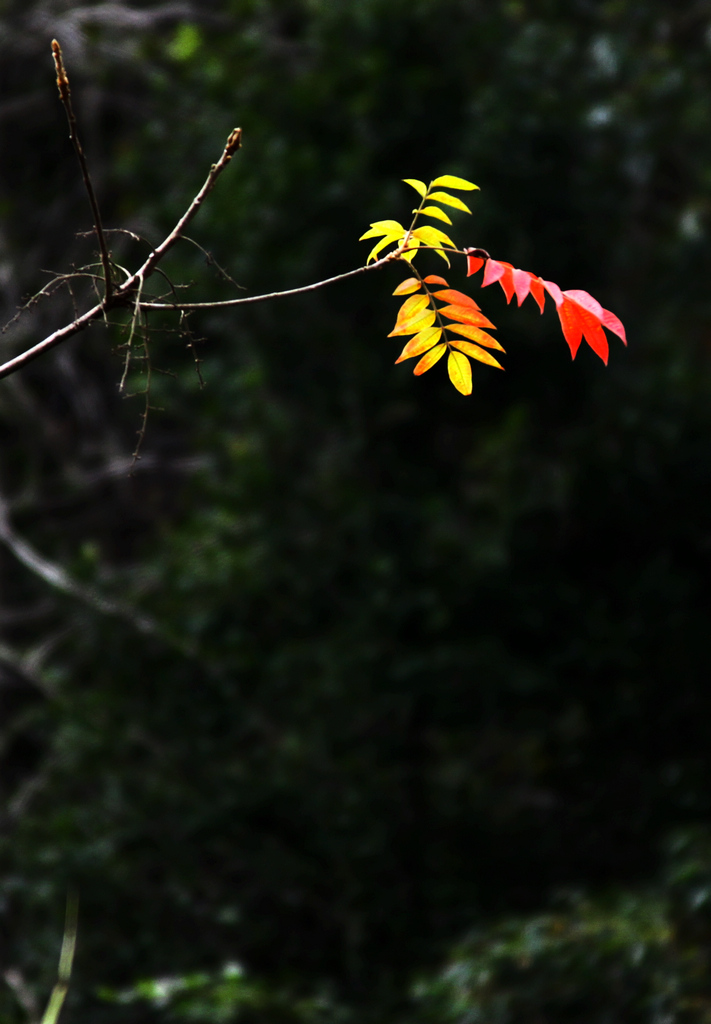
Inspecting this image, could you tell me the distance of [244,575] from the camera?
3447 millimetres

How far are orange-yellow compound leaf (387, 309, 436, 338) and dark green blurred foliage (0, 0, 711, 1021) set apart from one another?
2227 millimetres

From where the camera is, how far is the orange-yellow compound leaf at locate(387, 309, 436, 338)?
106cm

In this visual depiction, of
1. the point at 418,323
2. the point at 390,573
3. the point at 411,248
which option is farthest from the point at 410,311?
the point at 390,573

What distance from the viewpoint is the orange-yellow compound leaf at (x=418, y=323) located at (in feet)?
3.47

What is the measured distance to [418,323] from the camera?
3.51 ft

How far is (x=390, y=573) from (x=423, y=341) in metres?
2.31

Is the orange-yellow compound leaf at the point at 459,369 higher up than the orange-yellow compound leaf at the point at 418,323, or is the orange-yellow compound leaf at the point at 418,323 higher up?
the orange-yellow compound leaf at the point at 418,323

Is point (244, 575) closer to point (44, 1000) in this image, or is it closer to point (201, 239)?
point (201, 239)

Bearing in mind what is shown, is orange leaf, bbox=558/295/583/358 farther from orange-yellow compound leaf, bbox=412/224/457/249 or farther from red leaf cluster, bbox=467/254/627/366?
orange-yellow compound leaf, bbox=412/224/457/249

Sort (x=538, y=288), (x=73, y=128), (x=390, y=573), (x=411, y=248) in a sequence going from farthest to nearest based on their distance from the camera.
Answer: (x=390, y=573), (x=538, y=288), (x=411, y=248), (x=73, y=128)

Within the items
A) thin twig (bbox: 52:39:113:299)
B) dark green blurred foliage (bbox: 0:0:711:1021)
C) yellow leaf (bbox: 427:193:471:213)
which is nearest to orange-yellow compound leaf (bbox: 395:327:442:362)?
yellow leaf (bbox: 427:193:471:213)

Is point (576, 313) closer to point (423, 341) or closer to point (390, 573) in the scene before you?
point (423, 341)

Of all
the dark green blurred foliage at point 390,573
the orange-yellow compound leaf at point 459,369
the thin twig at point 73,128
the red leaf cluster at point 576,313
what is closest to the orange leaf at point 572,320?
the red leaf cluster at point 576,313

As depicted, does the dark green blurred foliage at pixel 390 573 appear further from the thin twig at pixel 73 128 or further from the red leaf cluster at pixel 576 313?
the thin twig at pixel 73 128
